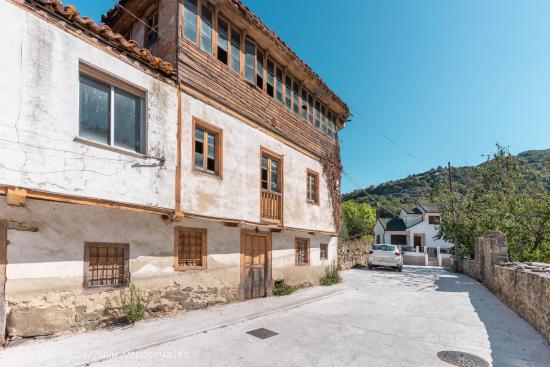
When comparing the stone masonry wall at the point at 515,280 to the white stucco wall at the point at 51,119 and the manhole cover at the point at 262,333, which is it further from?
the white stucco wall at the point at 51,119

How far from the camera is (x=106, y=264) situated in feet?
22.2

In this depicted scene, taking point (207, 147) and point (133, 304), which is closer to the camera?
point (133, 304)

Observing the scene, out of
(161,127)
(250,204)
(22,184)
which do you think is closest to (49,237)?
(22,184)

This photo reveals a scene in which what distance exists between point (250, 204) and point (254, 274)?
2403mm

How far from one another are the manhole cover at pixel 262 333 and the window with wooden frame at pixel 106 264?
2.90 meters

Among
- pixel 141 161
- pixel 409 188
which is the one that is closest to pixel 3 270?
pixel 141 161

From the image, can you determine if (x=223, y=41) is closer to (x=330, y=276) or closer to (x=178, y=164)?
(x=178, y=164)

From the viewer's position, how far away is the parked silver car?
2153 cm

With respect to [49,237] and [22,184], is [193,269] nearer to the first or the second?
[49,237]

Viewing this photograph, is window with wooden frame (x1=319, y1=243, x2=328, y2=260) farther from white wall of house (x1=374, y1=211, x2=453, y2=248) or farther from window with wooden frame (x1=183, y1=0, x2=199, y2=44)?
white wall of house (x1=374, y1=211, x2=453, y2=248)

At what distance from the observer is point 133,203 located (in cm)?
668

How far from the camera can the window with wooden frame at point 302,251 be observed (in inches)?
529

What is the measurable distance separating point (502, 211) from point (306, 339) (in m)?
17.8

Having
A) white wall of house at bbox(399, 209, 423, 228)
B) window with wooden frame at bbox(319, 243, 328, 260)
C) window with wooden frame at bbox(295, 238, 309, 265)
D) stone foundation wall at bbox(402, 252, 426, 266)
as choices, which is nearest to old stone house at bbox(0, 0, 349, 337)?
window with wooden frame at bbox(295, 238, 309, 265)
